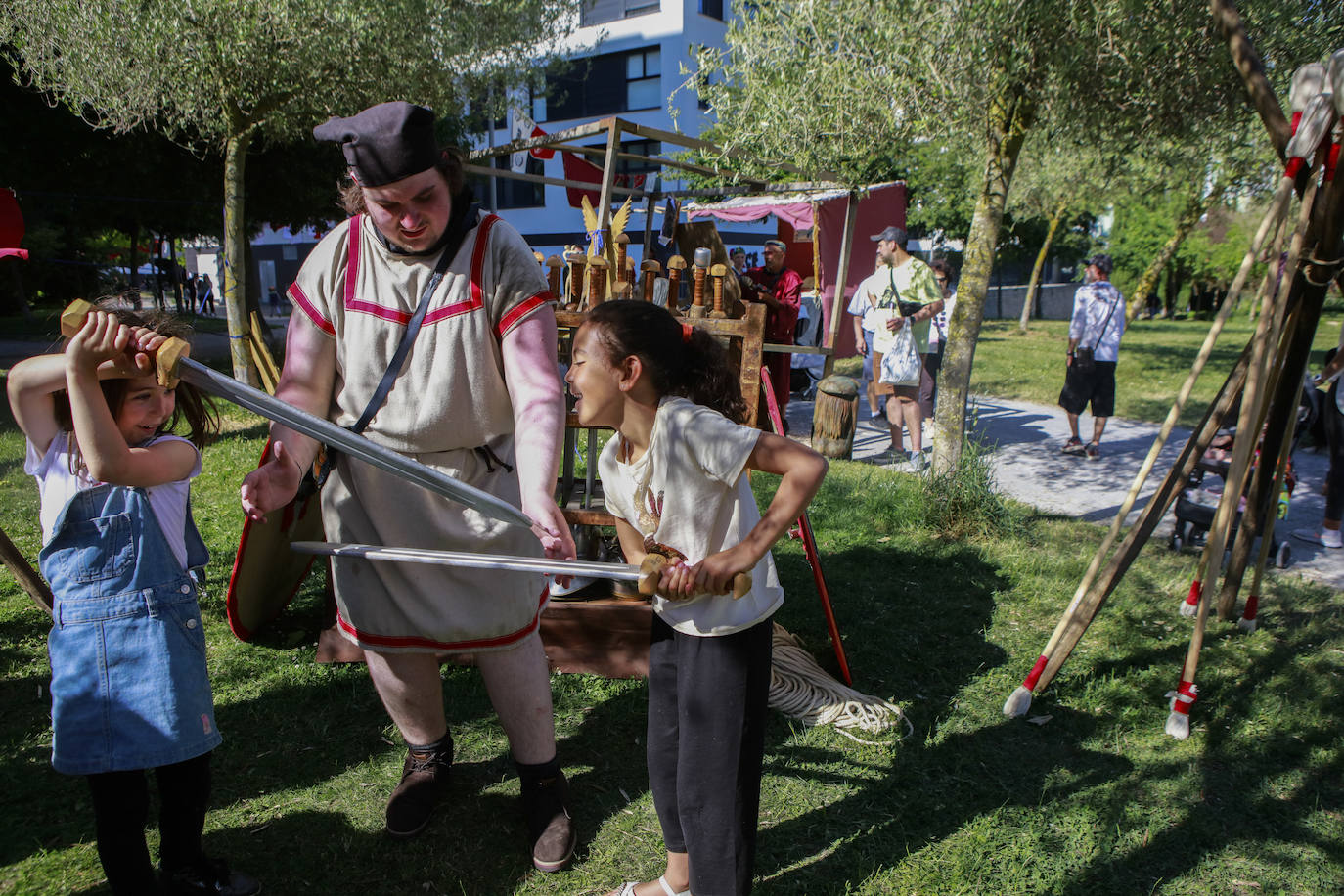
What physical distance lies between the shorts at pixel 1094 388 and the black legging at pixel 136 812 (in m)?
7.87

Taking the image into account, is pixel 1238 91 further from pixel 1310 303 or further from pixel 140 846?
pixel 140 846

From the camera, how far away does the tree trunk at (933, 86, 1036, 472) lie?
550cm

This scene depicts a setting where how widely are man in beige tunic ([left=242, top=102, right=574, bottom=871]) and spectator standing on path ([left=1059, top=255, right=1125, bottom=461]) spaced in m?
6.88

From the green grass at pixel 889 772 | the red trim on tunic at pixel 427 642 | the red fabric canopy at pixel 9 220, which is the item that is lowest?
the green grass at pixel 889 772

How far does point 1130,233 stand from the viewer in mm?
33469

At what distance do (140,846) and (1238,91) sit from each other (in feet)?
20.8

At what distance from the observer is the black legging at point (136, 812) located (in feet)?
6.74

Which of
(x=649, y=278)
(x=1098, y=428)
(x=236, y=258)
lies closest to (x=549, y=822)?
(x=649, y=278)

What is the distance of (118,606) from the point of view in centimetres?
204

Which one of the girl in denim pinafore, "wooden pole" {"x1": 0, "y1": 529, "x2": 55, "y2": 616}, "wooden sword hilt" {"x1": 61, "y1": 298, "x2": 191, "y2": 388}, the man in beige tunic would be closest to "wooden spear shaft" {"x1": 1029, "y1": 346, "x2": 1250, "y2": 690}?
the man in beige tunic

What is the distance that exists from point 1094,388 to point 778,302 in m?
3.17

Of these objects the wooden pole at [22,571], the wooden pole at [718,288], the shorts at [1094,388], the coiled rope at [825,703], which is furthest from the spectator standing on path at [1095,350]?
the wooden pole at [22,571]

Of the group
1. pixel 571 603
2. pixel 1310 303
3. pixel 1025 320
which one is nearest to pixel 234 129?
pixel 571 603

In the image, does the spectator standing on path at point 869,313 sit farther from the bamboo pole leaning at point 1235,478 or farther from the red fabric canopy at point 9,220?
the red fabric canopy at point 9,220
